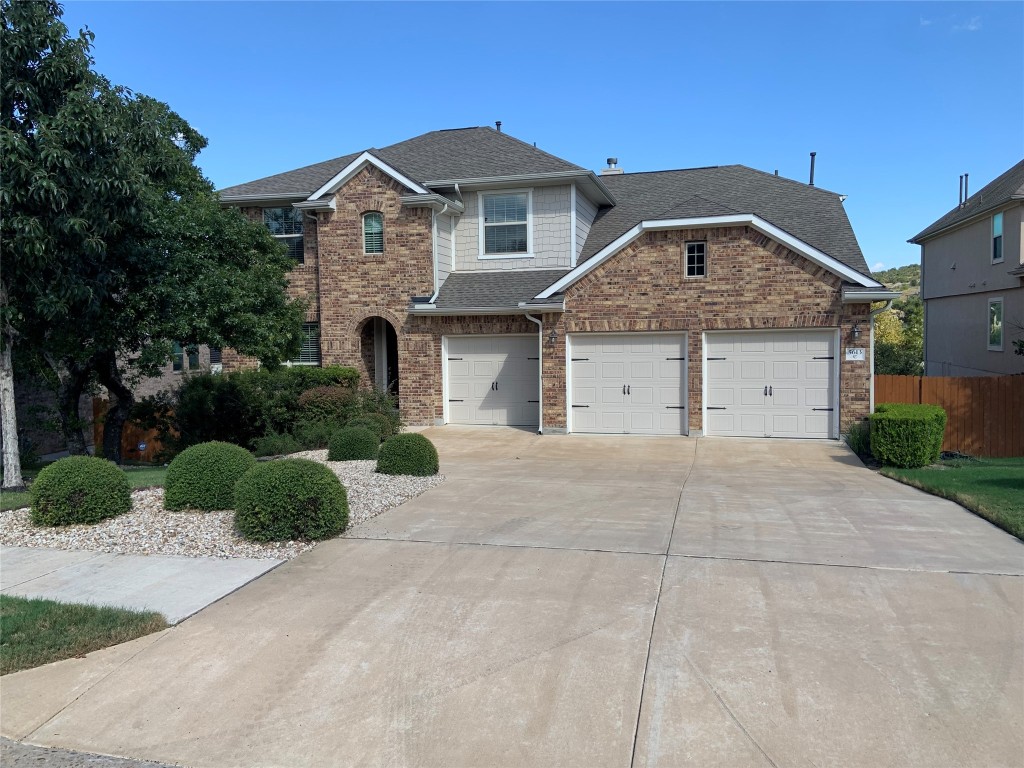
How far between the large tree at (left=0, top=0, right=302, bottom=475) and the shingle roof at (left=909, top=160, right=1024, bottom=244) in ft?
63.2

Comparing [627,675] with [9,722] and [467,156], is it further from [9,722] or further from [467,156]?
[467,156]

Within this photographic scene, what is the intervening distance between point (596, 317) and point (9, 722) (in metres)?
13.9

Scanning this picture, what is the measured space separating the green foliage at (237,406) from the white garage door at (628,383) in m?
5.79

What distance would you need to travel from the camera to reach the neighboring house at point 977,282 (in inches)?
869

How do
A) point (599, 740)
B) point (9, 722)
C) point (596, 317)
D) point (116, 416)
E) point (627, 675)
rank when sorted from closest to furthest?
point (599, 740) → point (9, 722) → point (627, 675) → point (116, 416) → point (596, 317)

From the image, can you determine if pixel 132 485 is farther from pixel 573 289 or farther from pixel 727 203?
pixel 727 203

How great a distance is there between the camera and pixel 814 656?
527 centimetres

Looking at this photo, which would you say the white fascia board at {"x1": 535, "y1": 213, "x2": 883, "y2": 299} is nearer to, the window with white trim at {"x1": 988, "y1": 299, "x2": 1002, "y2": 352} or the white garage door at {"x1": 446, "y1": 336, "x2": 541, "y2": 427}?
the white garage door at {"x1": 446, "y1": 336, "x2": 541, "y2": 427}

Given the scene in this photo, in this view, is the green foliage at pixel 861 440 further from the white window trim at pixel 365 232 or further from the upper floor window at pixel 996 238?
the upper floor window at pixel 996 238

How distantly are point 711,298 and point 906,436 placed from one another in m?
4.85

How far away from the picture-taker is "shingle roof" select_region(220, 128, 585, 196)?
19.5 metres

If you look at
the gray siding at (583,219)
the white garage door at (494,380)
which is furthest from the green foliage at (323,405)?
the gray siding at (583,219)

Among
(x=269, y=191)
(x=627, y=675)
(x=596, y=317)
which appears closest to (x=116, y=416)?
(x=269, y=191)

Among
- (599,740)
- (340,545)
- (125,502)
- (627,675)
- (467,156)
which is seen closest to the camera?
(599,740)
